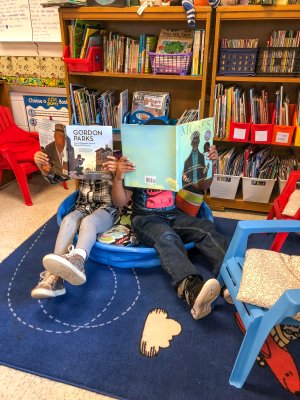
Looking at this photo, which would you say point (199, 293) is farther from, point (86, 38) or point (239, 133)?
point (86, 38)

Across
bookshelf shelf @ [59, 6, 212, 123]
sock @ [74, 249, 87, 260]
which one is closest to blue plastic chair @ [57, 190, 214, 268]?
sock @ [74, 249, 87, 260]

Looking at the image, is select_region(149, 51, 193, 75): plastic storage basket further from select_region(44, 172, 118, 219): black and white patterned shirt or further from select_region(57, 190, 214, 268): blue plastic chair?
select_region(57, 190, 214, 268): blue plastic chair

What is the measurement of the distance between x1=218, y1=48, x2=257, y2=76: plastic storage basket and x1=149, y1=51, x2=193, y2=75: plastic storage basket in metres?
0.22

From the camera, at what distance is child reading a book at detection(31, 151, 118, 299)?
1.34 meters

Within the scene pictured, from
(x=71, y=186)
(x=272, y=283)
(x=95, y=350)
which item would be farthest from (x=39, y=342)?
(x=71, y=186)

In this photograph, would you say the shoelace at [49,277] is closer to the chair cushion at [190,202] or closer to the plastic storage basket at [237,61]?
the chair cushion at [190,202]

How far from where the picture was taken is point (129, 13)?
1972mm

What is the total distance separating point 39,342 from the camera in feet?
4.14

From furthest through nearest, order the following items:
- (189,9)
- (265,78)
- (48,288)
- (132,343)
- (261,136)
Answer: (261,136)
(265,78)
(189,9)
(48,288)
(132,343)

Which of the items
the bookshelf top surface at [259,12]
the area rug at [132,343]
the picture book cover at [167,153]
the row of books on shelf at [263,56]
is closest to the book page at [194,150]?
the picture book cover at [167,153]

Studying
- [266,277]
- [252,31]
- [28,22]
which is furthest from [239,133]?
[28,22]

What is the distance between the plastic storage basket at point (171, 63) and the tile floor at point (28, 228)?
41.3 inches

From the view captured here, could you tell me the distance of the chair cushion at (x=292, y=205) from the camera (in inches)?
65.9

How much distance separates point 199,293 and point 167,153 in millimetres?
642
